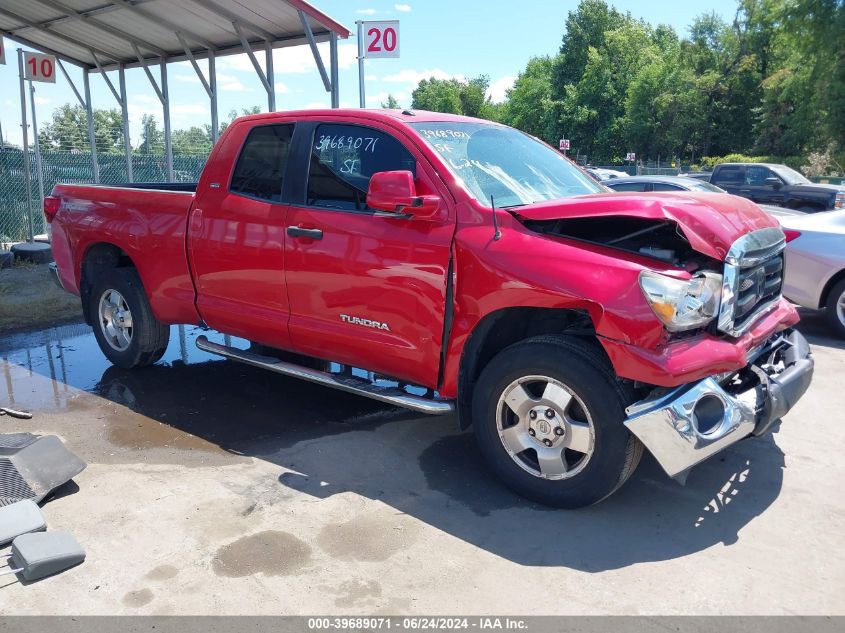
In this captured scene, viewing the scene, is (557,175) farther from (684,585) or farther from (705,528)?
(684,585)

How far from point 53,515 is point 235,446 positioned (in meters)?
1.16

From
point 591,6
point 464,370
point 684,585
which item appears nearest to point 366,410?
point 464,370

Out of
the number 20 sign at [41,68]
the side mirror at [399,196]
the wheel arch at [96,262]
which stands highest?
the number 20 sign at [41,68]

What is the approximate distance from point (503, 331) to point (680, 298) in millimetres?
1060

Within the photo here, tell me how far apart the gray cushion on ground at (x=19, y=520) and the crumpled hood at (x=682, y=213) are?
9.42 feet

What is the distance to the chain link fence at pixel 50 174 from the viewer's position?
1335 cm

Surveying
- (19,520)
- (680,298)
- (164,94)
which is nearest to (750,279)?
(680,298)

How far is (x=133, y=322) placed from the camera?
5.90 m

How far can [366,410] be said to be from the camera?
17.2 ft

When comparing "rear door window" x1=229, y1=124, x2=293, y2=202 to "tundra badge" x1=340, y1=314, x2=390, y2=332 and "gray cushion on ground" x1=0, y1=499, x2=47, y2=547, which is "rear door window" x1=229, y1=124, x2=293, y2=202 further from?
"gray cushion on ground" x1=0, y1=499, x2=47, y2=547

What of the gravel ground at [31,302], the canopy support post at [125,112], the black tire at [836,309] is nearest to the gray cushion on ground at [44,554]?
the gravel ground at [31,302]

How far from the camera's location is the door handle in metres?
4.41

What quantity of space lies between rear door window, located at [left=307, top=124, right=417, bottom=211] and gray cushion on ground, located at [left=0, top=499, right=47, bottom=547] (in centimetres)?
234

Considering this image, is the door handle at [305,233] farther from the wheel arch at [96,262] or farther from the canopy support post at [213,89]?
the canopy support post at [213,89]
